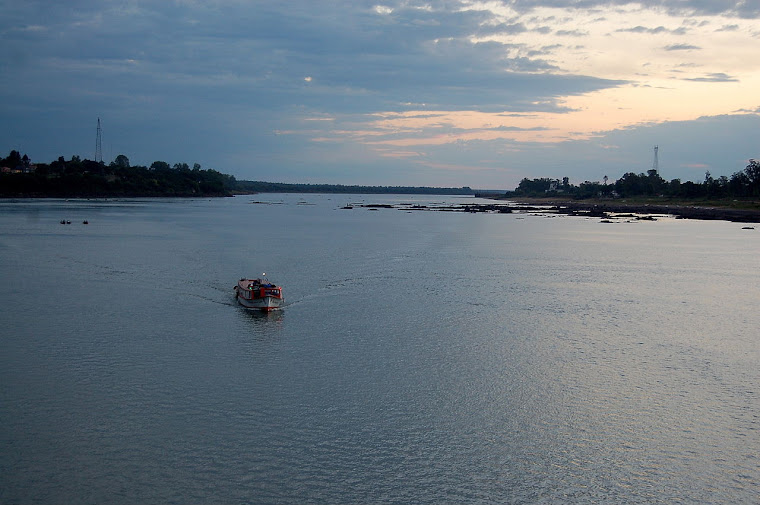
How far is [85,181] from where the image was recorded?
155875 millimetres

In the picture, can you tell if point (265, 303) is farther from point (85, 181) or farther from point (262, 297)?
point (85, 181)

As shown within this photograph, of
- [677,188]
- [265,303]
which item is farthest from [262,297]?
[677,188]

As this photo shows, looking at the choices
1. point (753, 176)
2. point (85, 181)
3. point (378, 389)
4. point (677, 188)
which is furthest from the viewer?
point (85, 181)

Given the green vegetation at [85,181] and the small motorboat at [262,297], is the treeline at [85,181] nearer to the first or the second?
the green vegetation at [85,181]

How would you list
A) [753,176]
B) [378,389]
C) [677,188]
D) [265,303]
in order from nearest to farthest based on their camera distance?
1. [378,389]
2. [265,303]
3. [753,176]
4. [677,188]

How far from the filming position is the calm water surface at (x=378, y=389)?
1077cm

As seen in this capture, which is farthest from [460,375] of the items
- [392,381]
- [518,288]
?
[518,288]

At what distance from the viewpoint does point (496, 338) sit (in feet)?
66.5

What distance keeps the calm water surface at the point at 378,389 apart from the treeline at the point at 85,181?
12736cm

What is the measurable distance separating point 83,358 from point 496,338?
11.9 metres

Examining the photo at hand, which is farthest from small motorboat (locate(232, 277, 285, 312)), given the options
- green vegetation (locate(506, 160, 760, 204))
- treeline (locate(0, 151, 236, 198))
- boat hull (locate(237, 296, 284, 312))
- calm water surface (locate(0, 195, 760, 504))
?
treeline (locate(0, 151, 236, 198))

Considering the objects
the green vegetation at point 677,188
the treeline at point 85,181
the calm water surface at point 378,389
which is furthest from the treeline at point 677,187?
the treeline at point 85,181

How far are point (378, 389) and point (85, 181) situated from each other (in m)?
159

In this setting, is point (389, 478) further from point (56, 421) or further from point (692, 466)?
point (56, 421)
